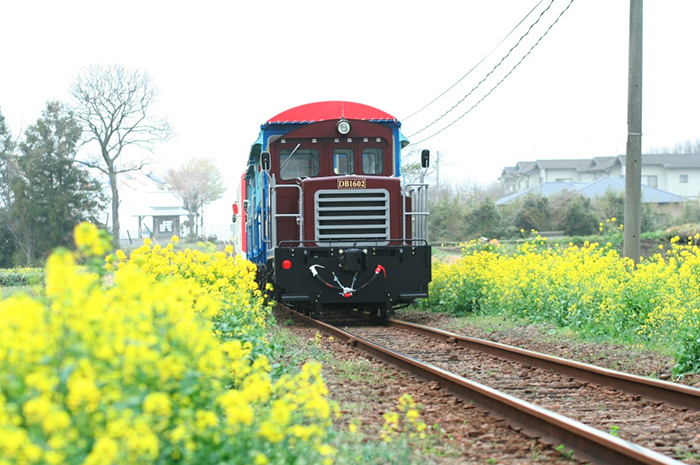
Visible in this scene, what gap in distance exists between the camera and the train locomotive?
512 inches

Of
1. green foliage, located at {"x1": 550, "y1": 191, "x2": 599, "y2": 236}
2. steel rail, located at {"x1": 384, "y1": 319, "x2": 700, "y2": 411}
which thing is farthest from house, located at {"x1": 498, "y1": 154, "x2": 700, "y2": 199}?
steel rail, located at {"x1": 384, "y1": 319, "x2": 700, "y2": 411}

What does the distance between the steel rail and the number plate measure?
3730 mm

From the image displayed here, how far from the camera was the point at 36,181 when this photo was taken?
44.1 m

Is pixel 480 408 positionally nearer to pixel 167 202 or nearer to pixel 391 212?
pixel 391 212

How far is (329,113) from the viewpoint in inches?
561

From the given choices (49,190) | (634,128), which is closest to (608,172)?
(49,190)

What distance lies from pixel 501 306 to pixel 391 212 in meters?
2.72

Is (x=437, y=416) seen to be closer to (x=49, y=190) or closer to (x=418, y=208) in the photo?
(x=418, y=208)

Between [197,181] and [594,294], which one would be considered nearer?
[594,294]

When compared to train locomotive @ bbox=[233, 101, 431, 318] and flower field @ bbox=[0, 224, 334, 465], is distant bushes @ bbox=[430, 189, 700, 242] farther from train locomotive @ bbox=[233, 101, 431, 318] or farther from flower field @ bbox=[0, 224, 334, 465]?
flower field @ bbox=[0, 224, 334, 465]

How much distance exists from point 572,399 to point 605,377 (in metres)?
0.75

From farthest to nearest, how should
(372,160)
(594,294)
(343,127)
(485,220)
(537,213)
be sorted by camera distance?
(537,213), (485,220), (372,160), (343,127), (594,294)

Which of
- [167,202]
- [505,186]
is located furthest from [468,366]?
[505,186]

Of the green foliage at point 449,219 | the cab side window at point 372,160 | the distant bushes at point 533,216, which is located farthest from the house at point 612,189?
the cab side window at point 372,160
